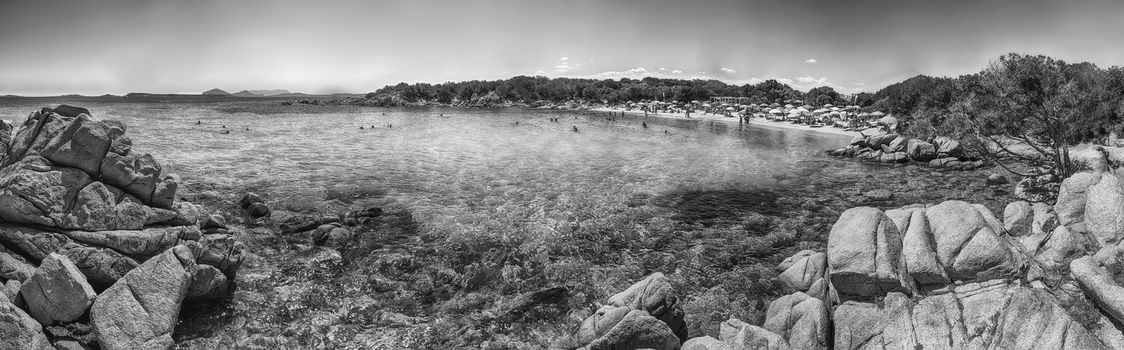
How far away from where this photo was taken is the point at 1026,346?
10.5 meters

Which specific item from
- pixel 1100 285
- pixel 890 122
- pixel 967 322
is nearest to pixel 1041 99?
pixel 1100 285

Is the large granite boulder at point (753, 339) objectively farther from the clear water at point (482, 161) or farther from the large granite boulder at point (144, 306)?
the clear water at point (482, 161)

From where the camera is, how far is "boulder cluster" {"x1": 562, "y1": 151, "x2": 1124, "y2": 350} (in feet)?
36.2

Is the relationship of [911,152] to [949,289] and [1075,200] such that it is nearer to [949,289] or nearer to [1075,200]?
[1075,200]

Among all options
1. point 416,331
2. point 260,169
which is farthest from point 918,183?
point 260,169

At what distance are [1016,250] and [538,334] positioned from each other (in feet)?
50.5

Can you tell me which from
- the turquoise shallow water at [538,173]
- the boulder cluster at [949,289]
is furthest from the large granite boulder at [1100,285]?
the turquoise shallow water at [538,173]

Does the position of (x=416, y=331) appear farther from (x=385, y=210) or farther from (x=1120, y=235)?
(x=1120, y=235)

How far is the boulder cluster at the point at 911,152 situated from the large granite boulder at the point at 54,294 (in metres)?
58.7

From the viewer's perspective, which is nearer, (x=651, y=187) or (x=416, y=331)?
(x=416, y=331)

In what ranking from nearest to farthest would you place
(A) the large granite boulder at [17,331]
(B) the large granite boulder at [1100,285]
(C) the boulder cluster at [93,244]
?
(A) the large granite boulder at [17,331] < (B) the large granite boulder at [1100,285] < (C) the boulder cluster at [93,244]

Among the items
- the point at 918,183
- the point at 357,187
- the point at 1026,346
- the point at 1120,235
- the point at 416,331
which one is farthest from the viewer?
the point at 918,183

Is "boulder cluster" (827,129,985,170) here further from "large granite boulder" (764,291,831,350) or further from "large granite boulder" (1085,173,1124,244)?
"large granite boulder" (764,291,831,350)

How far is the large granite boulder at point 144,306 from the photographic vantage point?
458 inches
